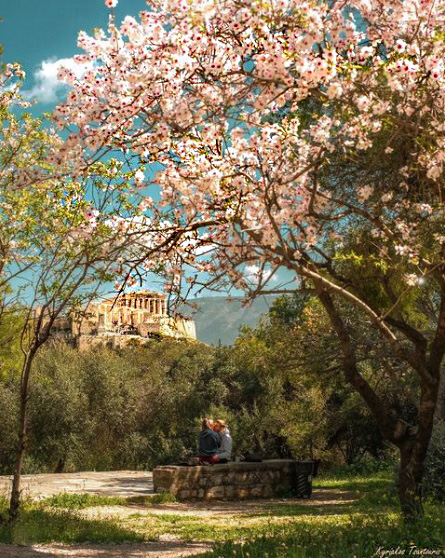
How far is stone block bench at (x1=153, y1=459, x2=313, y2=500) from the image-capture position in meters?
14.8

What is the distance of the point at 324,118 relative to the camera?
7086 mm

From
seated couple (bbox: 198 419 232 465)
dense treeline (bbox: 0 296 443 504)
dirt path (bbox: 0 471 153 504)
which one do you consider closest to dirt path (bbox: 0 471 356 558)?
dirt path (bbox: 0 471 153 504)

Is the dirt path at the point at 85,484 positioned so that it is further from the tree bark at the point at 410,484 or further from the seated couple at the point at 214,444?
the tree bark at the point at 410,484

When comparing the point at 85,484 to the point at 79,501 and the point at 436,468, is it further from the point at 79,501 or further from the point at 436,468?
the point at 436,468

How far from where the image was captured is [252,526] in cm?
1017

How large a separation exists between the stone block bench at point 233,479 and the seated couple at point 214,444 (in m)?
0.47

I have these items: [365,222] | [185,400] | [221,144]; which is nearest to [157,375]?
[185,400]

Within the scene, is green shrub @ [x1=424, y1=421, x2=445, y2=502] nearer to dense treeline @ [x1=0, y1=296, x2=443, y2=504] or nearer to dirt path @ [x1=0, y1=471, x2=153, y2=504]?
dirt path @ [x1=0, y1=471, x2=153, y2=504]

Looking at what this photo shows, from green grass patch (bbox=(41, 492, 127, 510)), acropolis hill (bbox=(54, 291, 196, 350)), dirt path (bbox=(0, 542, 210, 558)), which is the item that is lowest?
dirt path (bbox=(0, 542, 210, 558))

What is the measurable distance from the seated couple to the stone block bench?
1.54 feet

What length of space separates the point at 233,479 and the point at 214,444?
972 millimetres

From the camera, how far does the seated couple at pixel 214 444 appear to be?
16.0 metres

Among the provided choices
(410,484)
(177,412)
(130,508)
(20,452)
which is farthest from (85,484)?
(177,412)

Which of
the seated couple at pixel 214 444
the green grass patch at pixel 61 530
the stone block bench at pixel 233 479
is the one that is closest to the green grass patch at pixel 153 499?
the stone block bench at pixel 233 479
